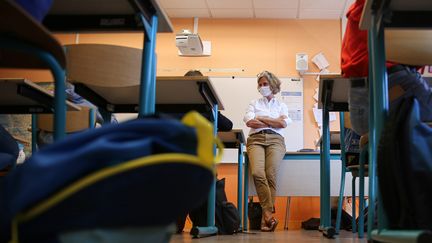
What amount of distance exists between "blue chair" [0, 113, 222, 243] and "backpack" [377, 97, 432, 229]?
605 mm

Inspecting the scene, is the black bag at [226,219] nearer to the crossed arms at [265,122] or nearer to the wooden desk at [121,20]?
the crossed arms at [265,122]

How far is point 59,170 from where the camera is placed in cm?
70

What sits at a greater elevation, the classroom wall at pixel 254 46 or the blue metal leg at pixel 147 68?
the classroom wall at pixel 254 46

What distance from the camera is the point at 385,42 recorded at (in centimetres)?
170

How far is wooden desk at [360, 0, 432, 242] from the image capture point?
1.53 m

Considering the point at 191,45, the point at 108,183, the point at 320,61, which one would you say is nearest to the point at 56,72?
the point at 108,183

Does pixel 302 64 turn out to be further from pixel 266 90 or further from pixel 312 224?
pixel 312 224

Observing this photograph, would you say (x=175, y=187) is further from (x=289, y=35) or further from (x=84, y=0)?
(x=289, y=35)

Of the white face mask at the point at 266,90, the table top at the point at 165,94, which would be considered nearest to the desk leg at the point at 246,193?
the white face mask at the point at 266,90

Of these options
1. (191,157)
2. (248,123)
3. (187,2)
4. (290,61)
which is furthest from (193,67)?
(191,157)

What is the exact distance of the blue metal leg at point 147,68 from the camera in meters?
1.90

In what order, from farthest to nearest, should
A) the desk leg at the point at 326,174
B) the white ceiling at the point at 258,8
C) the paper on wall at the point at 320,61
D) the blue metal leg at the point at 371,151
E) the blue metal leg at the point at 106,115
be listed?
the paper on wall at the point at 320,61 → the white ceiling at the point at 258,8 → the desk leg at the point at 326,174 → the blue metal leg at the point at 106,115 → the blue metal leg at the point at 371,151

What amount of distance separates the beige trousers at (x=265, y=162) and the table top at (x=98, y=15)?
8.26 ft

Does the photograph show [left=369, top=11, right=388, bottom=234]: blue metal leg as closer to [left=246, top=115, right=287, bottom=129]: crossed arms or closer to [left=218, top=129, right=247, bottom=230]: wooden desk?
[left=218, top=129, right=247, bottom=230]: wooden desk
